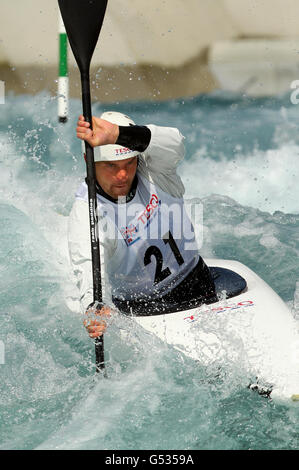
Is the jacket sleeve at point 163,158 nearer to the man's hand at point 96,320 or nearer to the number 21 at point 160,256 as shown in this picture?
the number 21 at point 160,256

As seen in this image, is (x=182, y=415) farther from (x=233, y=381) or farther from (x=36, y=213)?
Result: (x=36, y=213)

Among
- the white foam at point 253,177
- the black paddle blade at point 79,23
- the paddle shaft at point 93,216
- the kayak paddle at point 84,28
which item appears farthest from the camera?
the white foam at point 253,177

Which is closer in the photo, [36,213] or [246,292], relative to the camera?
[246,292]

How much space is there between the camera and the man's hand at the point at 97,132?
2272 millimetres

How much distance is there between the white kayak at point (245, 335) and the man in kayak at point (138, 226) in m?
A: 0.10

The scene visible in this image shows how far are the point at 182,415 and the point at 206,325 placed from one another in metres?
0.41

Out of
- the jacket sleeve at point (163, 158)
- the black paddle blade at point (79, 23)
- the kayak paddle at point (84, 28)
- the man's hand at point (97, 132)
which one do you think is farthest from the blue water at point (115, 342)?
the black paddle blade at point (79, 23)

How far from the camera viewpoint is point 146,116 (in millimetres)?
6766

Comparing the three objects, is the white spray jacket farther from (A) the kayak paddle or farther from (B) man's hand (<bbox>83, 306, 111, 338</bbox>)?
(A) the kayak paddle

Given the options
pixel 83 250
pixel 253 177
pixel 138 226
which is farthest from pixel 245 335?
pixel 253 177

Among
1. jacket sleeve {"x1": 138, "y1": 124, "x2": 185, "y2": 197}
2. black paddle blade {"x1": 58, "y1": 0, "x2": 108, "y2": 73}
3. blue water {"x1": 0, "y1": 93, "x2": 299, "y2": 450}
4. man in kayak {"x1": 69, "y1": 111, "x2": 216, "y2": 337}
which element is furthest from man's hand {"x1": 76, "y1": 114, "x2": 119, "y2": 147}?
blue water {"x1": 0, "y1": 93, "x2": 299, "y2": 450}

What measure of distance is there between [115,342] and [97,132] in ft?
2.86

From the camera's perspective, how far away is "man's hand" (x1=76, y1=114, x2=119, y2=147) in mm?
2272
